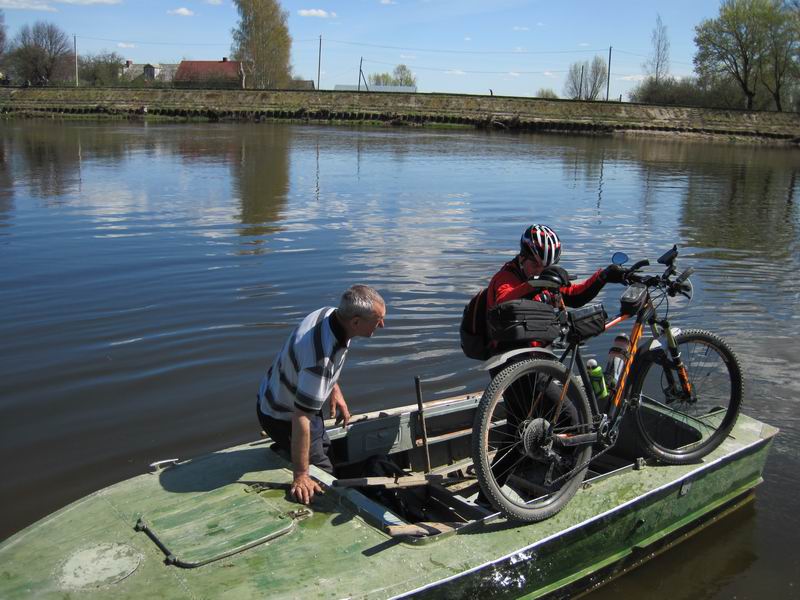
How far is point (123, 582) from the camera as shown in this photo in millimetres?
3447

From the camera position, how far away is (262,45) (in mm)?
97500

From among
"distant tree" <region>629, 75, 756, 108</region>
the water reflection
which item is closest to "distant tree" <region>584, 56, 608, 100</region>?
"distant tree" <region>629, 75, 756, 108</region>

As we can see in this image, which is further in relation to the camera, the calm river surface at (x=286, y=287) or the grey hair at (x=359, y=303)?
the calm river surface at (x=286, y=287)

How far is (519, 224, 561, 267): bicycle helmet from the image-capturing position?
14.9ft

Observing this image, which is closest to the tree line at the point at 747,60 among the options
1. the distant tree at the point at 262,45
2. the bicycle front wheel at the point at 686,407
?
the distant tree at the point at 262,45

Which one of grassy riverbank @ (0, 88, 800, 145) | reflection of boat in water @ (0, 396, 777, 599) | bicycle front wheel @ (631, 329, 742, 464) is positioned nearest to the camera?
reflection of boat in water @ (0, 396, 777, 599)

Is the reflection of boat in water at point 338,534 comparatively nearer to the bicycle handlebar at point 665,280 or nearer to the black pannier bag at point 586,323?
the black pannier bag at point 586,323

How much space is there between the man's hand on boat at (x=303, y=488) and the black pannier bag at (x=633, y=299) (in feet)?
7.77

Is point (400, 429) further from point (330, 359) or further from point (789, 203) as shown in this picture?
point (789, 203)

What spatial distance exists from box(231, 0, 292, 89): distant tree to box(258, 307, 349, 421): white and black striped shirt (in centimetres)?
9816

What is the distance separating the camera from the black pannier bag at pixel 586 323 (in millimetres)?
4688

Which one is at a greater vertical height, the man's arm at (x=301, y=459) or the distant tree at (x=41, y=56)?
the distant tree at (x=41, y=56)

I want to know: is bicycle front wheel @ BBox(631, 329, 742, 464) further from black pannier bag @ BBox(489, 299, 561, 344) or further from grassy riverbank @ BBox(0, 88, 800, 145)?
grassy riverbank @ BBox(0, 88, 800, 145)

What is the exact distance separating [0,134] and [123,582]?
139ft
